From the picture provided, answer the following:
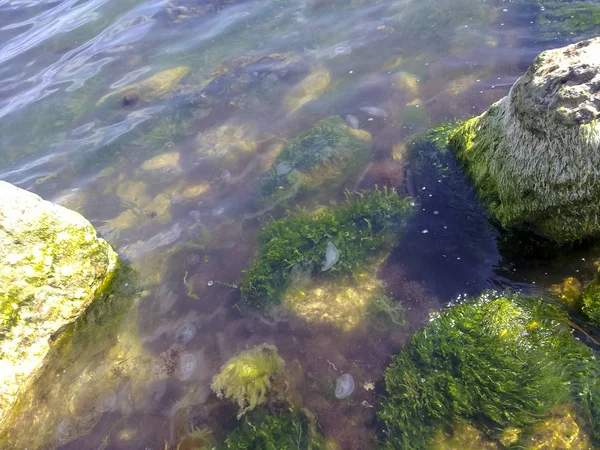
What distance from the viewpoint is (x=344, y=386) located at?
418 cm

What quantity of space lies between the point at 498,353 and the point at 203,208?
4687 mm

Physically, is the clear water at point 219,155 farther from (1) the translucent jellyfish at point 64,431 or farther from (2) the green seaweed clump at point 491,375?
(2) the green seaweed clump at point 491,375

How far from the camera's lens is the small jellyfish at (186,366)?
15.0ft

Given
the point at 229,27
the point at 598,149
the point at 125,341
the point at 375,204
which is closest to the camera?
the point at 598,149

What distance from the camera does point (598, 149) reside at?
368 cm

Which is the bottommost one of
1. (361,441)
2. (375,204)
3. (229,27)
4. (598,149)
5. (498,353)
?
(361,441)

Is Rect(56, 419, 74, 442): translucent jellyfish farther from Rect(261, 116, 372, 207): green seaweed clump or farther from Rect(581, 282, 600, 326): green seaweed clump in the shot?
Rect(581, 282, 600, 326): green seaweed clump

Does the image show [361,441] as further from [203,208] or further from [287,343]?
[203,208]

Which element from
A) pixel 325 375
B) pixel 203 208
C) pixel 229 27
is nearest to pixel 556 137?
pixel 325 375

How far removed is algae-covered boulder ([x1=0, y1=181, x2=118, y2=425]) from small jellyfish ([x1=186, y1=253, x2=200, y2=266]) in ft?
4.03

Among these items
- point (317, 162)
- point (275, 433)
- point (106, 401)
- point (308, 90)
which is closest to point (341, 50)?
point (308, 90)

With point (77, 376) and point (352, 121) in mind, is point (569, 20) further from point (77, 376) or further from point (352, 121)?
point (77, 376)

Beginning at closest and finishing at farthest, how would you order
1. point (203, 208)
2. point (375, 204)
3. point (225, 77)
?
point (375, 204)
point (203, 208)
point (225, 77)

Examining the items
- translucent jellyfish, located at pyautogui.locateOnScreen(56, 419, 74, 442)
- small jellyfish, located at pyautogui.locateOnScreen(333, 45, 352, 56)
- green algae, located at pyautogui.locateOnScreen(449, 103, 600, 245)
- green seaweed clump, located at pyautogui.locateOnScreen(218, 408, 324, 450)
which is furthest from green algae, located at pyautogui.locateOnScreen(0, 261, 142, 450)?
small jellyfish, located at pyautogui.locateOnScreen(333, 45, 352, 56)
